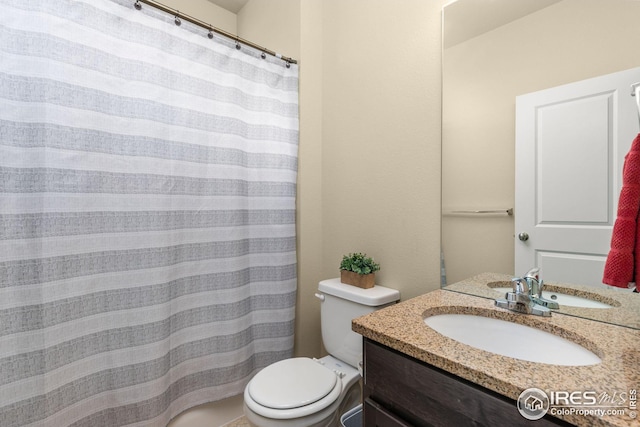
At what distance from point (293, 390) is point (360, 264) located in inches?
24.8

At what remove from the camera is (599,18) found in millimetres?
915

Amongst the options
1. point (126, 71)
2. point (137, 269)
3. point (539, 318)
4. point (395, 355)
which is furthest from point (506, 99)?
point (137, 269)

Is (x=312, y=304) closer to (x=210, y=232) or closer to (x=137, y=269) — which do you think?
(x=210, y=232)

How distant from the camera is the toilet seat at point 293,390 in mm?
1119

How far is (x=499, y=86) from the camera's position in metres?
1.12

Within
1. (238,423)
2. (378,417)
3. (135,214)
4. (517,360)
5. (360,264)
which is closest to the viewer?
(517,360)

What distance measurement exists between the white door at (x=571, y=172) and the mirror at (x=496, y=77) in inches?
1.4

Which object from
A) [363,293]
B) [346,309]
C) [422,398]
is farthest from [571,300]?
[346,309]

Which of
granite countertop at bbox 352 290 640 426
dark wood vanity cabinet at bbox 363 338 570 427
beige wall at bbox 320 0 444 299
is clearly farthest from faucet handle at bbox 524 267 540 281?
dark wood vanity cabinet at bbox 363 338 570 427

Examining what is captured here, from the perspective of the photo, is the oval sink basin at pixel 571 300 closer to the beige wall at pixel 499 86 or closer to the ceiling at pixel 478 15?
the beige wall at pixel 499 86

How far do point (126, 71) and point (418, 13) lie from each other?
1.28 m

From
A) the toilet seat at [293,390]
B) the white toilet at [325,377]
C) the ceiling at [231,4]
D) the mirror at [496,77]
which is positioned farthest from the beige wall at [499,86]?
the ceiling at [231,4]

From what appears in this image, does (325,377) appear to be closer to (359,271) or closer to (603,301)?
(359,271)

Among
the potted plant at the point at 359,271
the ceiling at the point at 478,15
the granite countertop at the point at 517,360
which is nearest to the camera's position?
the granite countertop at the point at 517,360
